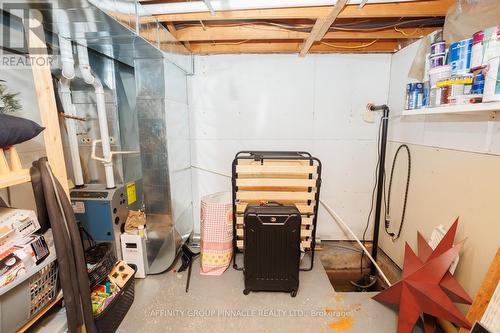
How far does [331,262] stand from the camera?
8.27ft

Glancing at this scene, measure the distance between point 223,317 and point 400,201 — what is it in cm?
177

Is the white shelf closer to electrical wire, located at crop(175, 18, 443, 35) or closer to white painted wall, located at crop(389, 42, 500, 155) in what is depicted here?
white painted wall, located at crop(389, 42, 500, 155)

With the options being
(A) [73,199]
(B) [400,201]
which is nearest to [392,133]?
(B) [400,201]

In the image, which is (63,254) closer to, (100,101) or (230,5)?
(100,101)

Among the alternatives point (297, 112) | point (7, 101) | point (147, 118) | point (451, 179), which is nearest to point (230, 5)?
point (147, 118)

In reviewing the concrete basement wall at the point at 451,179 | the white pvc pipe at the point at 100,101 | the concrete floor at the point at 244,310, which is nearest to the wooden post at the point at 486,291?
the concrete basement wall at the point at 451,179

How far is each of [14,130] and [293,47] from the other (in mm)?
2107

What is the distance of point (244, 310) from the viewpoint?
5.51ft

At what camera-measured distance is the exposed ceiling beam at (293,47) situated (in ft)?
7.16

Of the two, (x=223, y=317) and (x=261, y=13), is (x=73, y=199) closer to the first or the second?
(x=223, y=317)

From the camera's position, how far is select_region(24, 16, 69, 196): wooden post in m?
1.05

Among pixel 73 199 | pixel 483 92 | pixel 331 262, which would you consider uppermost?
pixel 483 92

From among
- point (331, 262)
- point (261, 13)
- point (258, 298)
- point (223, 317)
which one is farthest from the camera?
point (331, 262)

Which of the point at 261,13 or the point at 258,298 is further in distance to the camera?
the point at 258,298
